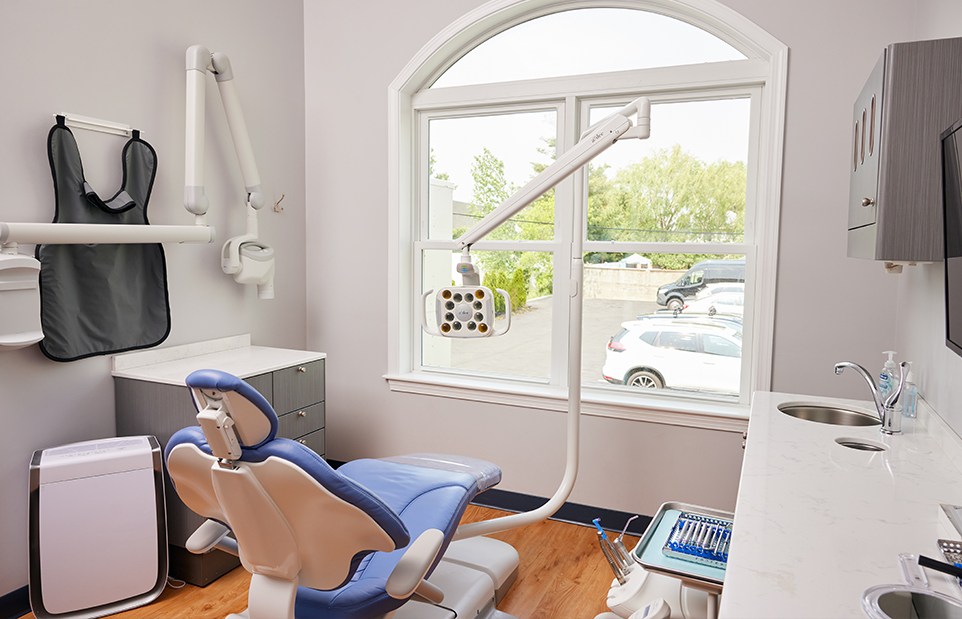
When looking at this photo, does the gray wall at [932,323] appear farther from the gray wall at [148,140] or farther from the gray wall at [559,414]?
the gray wall at [148,140]

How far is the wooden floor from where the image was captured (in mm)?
2480

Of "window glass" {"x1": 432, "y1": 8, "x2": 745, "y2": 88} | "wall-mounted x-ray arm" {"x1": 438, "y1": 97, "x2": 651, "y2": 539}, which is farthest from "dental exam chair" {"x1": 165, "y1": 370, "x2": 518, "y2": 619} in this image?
"window glass" {"x1": 432, "y1": 8, "x2": 745, "y2": 88}

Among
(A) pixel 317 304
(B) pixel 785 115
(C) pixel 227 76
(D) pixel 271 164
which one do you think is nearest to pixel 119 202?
(C) pixel 227 76

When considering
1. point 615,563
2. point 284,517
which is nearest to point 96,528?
point 284,517

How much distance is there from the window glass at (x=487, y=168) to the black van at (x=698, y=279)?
63cm

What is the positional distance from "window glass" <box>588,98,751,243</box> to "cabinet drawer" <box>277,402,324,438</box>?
5.09ft

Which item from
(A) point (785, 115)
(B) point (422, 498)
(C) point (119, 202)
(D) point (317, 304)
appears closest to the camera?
(B) point (422, 498)

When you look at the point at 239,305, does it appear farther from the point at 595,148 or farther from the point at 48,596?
the point at 595,148

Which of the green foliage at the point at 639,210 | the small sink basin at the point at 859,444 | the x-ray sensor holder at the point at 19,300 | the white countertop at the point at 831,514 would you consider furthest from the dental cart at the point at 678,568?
the x-ray sensor holder at the point at 19,300

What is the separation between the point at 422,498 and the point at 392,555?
0.26 meters

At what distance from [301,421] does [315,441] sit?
5.6 inches

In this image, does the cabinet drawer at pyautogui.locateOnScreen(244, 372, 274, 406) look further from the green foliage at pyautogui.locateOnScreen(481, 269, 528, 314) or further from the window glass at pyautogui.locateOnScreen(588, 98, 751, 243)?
the window glass at pyautogui.locateOnScreen(588, 98, 751, 243)

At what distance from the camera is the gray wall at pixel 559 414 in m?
2.73

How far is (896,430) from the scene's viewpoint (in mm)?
2049
